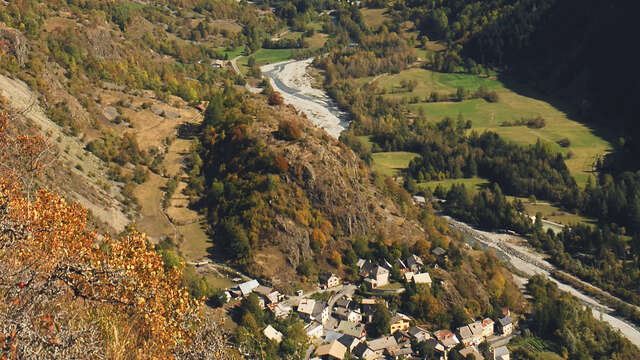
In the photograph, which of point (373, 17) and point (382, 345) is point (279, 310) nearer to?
point (382, 345)

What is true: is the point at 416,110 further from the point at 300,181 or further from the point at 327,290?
the point at 327,290

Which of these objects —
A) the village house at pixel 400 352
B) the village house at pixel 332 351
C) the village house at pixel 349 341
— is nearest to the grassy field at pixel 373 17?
the village house at pixel 400 352

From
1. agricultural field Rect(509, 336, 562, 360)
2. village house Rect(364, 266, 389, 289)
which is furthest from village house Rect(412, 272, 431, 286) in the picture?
agricultural field Rect(509, 336, 562, 360)

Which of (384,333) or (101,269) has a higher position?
(101,269)

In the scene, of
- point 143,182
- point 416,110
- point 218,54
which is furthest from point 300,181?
point 218,54

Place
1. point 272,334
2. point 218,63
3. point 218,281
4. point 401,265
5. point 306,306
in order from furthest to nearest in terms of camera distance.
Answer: point 218,63 → point 401,265 → point 218,281 → point 306,306 → point 272,334

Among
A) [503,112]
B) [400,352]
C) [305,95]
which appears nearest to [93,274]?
[400,352]

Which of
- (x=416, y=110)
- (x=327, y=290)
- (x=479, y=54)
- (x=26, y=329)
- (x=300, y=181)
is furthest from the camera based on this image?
(x=479, y=54)

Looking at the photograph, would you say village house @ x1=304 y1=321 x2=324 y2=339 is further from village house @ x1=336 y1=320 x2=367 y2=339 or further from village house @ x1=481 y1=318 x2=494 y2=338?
village house @ x1=481 y1=318 x2=494 y2=338
